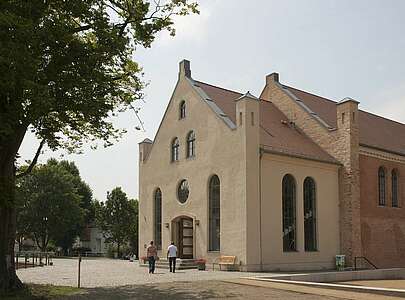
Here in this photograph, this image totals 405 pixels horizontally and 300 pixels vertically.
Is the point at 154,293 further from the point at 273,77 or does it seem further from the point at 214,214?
the point at 273,77

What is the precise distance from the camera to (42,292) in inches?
672

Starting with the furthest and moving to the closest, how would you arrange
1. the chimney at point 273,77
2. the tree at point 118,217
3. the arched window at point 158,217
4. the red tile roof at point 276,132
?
1. the tree at point 118,217
2. the chimney at point 273,77
3. the arched window at point 158,217
4. the red tile roof at point 276,132

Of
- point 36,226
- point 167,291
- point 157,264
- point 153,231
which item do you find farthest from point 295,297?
point 36,226

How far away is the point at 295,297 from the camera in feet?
48.0

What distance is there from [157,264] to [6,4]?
18977mm

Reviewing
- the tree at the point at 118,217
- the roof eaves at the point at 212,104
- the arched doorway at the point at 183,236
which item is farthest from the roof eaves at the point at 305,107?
the tree at the point at 118,217

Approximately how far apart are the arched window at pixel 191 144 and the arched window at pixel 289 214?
5869 mm

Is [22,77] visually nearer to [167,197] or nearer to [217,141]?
[217,141]

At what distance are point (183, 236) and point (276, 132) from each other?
8187 millimetres

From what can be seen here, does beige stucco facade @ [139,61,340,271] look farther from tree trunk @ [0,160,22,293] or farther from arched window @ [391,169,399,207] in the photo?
tree trunk @ [0,160,22,293]

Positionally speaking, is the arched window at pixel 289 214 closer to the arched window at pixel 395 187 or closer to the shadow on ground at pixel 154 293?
the arched window at pixel 395 187

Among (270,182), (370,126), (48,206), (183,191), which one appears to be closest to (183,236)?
(183,191)

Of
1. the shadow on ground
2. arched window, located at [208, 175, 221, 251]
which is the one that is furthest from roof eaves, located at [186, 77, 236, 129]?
the shadow on ground

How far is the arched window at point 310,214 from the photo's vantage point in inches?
1133
